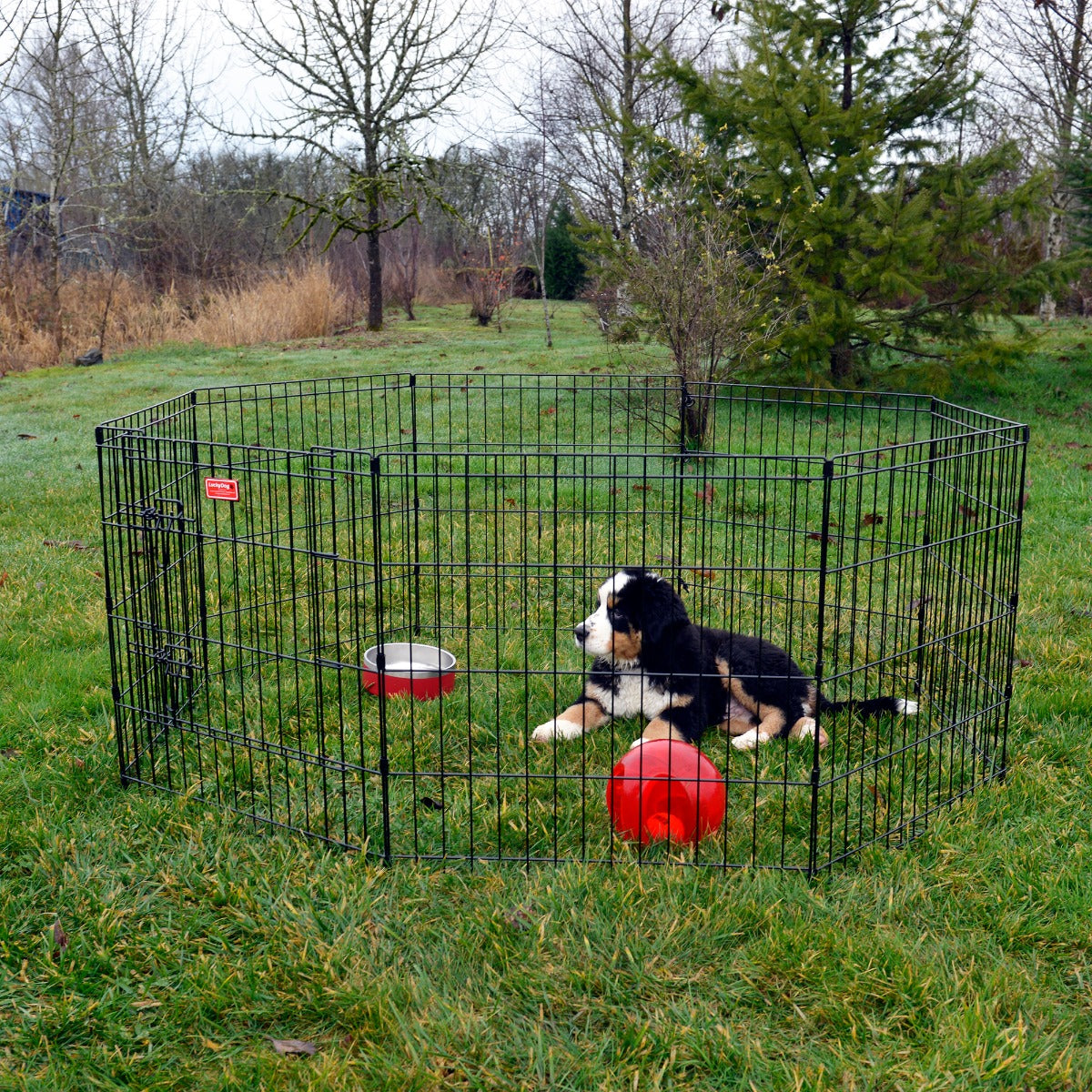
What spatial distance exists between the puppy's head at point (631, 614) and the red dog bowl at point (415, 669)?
0.71 meters

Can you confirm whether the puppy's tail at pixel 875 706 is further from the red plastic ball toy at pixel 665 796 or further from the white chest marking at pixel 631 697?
the red plastic ball toy at pixel 665 796

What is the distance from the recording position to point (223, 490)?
361cm

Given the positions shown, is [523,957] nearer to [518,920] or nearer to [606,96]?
[518,920]

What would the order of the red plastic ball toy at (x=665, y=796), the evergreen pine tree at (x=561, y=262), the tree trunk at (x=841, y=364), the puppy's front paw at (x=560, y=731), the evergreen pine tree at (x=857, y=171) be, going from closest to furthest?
1. the red plastic ball toy at (x=665, y=796)
2. the puppy's front paw at (x=560, y=731)
3. the evergreen pine tree at (x=857, y=171)
4. the tree trunk at (x=841, y=364)
5. the evergreen pine tree at (x=561, y=262)

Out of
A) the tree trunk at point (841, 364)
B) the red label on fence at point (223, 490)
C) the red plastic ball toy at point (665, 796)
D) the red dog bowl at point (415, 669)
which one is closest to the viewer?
the red plastic ball toy at point (665, 796)

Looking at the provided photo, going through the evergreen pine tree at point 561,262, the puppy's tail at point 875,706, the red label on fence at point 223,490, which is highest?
the evergreen pine tree at point 561,262

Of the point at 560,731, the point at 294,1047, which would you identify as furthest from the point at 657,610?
the point at 294,1047

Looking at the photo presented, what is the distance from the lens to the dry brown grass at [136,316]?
17.1m

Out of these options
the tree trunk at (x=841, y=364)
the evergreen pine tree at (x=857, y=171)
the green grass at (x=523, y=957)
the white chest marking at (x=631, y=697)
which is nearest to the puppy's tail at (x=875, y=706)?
the green grass at (x=523, y=957)

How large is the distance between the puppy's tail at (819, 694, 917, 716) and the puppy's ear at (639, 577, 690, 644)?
0.68 m

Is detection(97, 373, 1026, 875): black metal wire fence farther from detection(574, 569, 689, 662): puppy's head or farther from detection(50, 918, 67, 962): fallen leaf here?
detection(50, 918, 67, 962): fallen leaf

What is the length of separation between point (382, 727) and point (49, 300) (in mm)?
17678

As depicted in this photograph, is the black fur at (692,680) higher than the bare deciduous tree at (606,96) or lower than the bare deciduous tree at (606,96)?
lower

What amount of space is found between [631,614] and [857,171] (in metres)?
8.62
